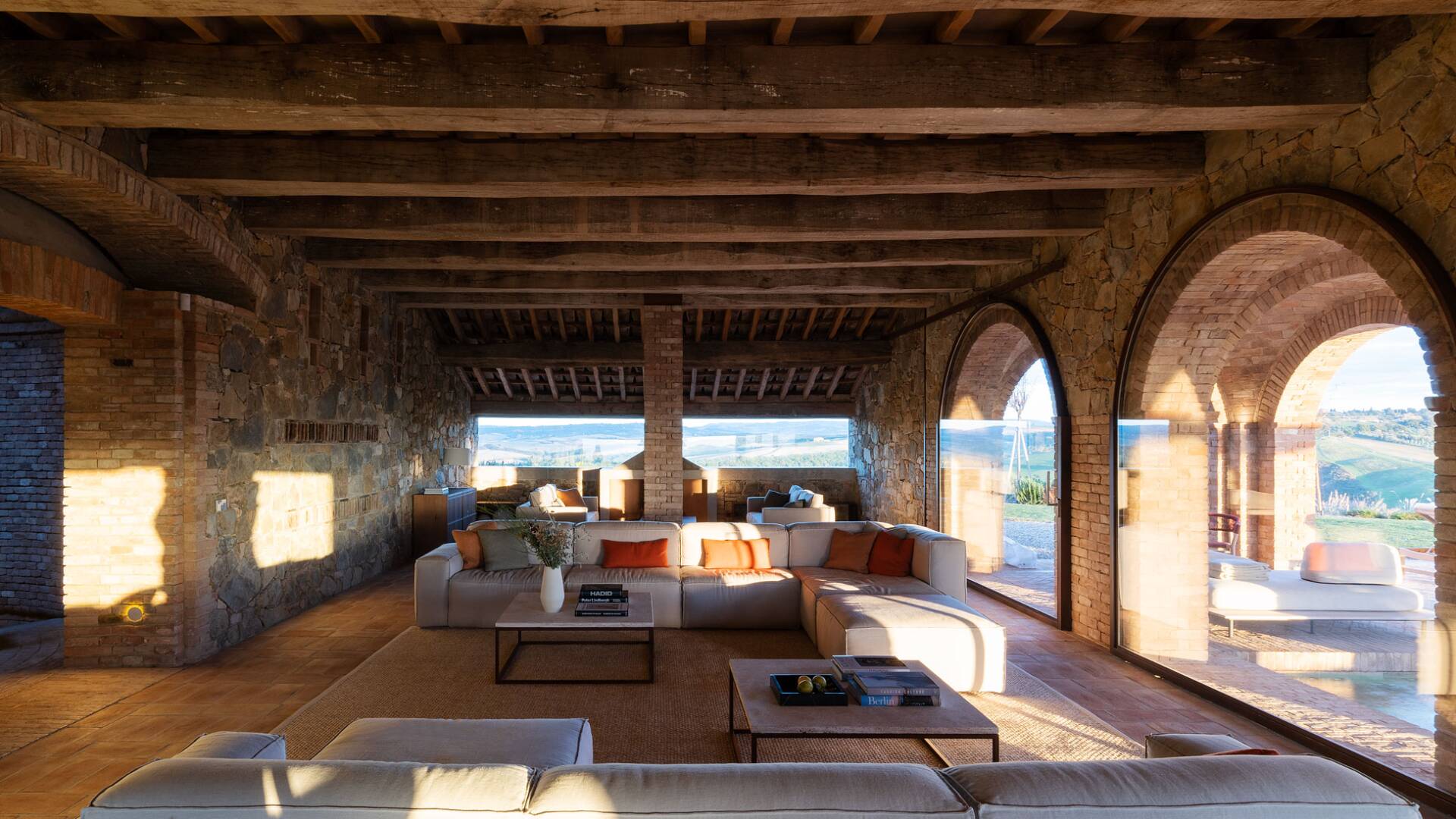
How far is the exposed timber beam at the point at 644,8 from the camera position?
265cm

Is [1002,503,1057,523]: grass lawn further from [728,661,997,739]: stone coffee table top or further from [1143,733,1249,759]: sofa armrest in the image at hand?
[1143,733,1249,759]: sofa armrest

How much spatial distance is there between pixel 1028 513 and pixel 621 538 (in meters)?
4.36

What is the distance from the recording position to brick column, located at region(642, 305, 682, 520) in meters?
8.16

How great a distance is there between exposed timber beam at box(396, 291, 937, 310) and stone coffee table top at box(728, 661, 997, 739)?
6044 mm

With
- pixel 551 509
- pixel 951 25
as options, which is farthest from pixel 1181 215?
pixel 551 509

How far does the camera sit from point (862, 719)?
288 centimetres

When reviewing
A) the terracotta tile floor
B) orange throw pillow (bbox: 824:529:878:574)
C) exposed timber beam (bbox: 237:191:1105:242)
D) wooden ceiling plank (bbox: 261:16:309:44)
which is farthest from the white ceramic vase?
wooden ceiling plank (bbox: 261:16:309:44)

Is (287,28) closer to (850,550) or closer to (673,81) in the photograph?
(673,81)

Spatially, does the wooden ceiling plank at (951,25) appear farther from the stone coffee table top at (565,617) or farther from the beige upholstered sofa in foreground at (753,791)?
the stone coffee table top at (565,617)

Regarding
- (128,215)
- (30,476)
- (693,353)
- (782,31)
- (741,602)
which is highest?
(782,31)

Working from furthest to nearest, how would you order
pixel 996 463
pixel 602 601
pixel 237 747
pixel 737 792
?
pixel 996 463 → pixel 602 601 → pixel 237 747 → pixel 737 792

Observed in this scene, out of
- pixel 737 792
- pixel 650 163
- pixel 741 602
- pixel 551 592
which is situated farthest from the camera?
pixel 741 602

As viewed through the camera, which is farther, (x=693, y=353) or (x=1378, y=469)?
(x=693, y=353)

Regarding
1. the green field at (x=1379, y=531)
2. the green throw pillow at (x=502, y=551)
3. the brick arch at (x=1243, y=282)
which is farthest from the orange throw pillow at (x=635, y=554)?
the green field at (x=1379, y=531)
